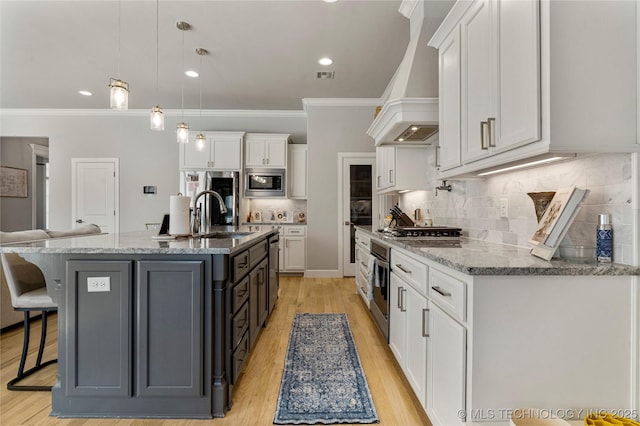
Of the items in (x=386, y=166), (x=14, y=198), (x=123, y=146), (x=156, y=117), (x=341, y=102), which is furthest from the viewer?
(x=14, y=198)

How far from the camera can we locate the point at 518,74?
1.35 meters

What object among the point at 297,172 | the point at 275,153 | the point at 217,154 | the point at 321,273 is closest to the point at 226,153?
the point at 217,154

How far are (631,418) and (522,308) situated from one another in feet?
1.86

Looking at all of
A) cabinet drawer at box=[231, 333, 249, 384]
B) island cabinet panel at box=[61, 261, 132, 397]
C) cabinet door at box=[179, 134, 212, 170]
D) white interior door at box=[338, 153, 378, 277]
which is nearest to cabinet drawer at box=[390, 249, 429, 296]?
cabinet drawer at box=[231, 333, 249, 384]

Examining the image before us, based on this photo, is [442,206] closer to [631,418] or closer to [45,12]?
[631,418]

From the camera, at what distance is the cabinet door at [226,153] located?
17.7ft

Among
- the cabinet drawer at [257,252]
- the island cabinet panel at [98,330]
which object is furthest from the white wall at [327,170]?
the island cabinet panel at [98,330]

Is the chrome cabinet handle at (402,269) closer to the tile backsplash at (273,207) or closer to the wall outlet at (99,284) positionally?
the wall outlet at (99,284)

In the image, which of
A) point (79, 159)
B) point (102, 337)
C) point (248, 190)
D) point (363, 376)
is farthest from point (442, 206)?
point (79, 159)

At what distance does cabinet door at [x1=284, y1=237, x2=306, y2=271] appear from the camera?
5.31m

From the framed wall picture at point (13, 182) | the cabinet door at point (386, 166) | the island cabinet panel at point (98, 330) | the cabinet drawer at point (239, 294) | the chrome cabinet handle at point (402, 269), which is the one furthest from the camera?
the framed wall picture at point (13, 182)

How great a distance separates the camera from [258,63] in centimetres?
397

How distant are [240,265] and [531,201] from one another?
1.78m

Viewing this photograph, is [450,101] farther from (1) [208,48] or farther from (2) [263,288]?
(1) [208,48]
